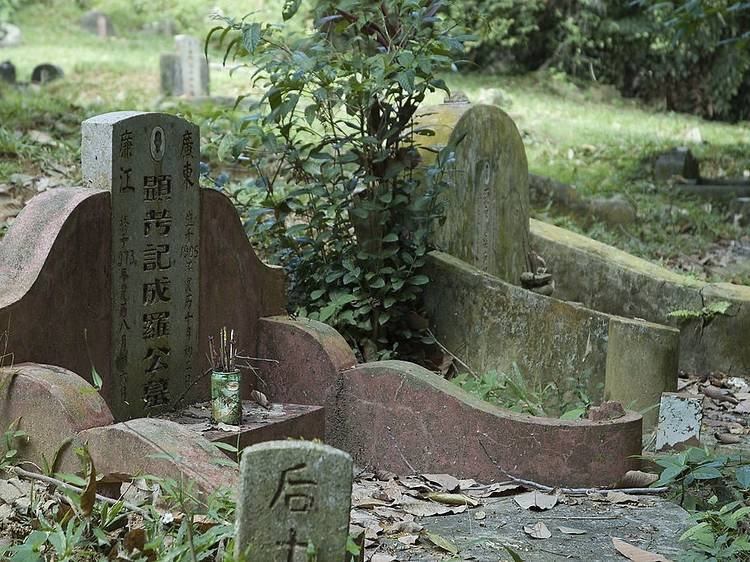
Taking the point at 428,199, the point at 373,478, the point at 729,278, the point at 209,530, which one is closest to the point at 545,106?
the point at 729,278

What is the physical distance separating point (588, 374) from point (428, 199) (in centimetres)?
131

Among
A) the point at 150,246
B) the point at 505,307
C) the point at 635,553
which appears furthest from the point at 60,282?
the point at 505,307

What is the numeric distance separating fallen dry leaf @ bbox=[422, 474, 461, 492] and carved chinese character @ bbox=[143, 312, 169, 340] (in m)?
1.28

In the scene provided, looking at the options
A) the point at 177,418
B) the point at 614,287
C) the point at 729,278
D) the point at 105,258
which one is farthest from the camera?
the point at 729,278

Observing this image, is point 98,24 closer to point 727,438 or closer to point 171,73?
point 171,73

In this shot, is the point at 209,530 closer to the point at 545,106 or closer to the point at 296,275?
the point at 296,275

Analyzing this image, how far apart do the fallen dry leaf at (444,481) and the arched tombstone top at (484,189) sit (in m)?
2.16

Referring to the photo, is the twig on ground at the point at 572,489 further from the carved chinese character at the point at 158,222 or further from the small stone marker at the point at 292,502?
the small stone marker at the point at 292,502

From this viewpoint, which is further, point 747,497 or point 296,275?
point 296,275

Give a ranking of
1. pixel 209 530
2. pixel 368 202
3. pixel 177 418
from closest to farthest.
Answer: pixel 209 530, pixel 177 418, pixel 368 202

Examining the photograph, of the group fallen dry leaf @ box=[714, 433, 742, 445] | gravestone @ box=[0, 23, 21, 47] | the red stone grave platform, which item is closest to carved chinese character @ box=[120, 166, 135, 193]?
the red stone grave platform

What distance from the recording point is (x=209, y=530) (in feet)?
9.68

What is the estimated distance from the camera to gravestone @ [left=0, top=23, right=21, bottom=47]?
64.9ft

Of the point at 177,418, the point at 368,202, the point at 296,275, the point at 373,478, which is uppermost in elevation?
the point at 368,202
